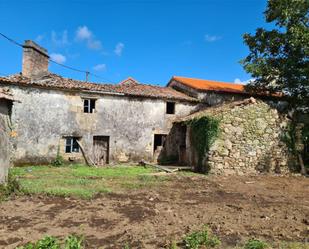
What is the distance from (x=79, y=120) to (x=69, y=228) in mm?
12124

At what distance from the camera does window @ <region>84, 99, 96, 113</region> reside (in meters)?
18.6

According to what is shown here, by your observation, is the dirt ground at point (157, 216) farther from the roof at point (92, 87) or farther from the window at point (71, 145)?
the roof at point (92, 87)

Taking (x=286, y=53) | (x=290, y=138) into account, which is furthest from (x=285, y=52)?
(x=290, y=138)

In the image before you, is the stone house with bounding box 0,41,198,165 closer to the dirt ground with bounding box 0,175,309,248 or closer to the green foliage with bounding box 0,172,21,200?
the green foliage with bounding box 0,172,21,200

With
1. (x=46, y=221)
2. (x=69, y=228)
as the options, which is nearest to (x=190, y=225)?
(x=69, y=228)

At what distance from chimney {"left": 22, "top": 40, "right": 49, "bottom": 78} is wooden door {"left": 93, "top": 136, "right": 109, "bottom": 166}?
5354 mm

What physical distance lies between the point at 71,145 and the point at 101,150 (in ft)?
6.29

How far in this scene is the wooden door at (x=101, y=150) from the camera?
18.9 m

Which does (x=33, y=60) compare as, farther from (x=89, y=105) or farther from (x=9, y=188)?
(x=9, y=188)

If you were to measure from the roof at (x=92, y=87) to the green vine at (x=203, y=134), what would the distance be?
425 cm

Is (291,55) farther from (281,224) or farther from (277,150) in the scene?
(281,224)

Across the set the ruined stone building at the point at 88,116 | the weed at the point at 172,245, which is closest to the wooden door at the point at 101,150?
the ruined stone building at the point at 88,116

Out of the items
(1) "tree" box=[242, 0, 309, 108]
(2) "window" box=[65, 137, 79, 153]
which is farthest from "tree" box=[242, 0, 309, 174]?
(2) "window" box=[65, 137, 79, 153]

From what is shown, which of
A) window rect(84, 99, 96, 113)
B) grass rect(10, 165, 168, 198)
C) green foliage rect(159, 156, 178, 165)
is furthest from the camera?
green foliage rect(159, 156, 178, 165)
